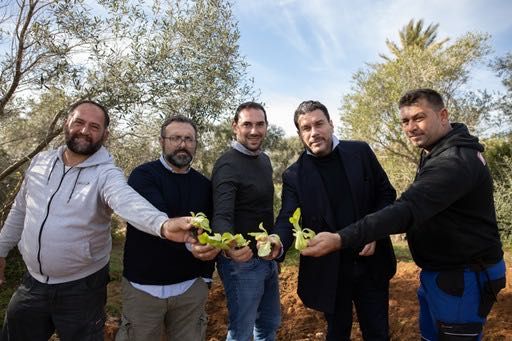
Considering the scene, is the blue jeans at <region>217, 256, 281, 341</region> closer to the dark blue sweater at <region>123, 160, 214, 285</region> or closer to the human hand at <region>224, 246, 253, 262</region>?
the dark blue sweater at <region>123, 160, 214, 285</region>

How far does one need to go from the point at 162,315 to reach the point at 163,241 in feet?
1.97

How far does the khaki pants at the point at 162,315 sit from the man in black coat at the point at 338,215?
91cm

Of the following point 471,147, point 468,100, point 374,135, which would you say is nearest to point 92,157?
point 471,147

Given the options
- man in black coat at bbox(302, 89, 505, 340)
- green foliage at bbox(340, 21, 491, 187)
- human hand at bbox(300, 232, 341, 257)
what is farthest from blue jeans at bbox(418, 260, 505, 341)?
green foliage at bbox(340, 21, 491, 187)

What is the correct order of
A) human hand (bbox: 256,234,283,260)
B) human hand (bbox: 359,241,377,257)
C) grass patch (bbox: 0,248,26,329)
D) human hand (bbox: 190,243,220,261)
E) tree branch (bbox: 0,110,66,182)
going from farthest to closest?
grass patch (bbox: 0,248,26,329)
tree branch (bbox: 0,110,66,182)
human hand (bbox: 359,241,377,257)
human hand (bbox: 256,234,283,260)
human hand (bbox: 190,243,220,261)

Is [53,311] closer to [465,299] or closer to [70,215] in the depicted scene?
[70,215]

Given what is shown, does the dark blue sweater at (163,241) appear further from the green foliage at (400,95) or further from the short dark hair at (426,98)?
the green foliage at (400,95)

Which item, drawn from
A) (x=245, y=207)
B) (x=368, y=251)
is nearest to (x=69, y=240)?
(x=245, y=207)

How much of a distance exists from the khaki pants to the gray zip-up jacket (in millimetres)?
445

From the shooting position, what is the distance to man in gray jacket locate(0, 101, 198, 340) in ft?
8.83

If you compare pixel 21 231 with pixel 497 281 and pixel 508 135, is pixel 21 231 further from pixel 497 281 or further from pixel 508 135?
pixel 508 135

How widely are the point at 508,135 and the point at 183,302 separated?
17557 mm

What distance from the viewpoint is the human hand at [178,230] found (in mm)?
2199

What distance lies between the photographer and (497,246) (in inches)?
107
